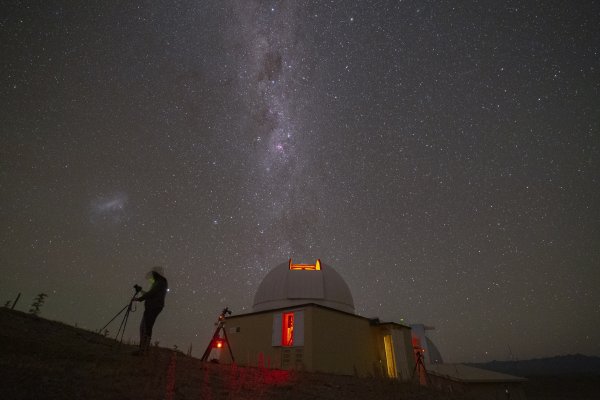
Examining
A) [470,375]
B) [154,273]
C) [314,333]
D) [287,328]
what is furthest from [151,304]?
[470,375]

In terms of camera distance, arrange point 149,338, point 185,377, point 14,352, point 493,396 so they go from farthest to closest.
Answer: point 493,396, point 149,338, point 185,377, point 14,352

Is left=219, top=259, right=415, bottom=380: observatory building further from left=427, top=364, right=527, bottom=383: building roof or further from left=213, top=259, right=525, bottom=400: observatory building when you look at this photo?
left=427, top=364, right=527, bottom=383: building roof

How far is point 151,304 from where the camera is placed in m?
7.85

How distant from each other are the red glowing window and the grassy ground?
21.5ft

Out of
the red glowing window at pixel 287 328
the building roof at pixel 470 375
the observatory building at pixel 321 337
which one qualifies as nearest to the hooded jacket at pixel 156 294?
the observatory building at pixel 321 337

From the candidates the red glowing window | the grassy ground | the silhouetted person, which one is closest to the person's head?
the silhouetted person

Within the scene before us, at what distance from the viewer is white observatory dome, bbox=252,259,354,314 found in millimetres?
19391

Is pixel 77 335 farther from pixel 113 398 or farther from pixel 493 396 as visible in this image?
pixel 493 396

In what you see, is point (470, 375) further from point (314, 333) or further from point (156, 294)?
point (156, 294)

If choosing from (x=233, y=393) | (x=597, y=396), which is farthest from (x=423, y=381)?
(x=597, y=396)

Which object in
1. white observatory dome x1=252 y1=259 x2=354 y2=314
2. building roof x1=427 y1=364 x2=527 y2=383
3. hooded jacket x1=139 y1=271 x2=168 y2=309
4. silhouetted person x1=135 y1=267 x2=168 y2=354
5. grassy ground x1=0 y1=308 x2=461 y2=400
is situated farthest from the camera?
building roof x1=427 y1=364 x2=527 y2=383

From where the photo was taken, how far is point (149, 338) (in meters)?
7.75

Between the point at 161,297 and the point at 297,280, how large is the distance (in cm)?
1310

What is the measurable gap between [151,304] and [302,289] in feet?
42.3
